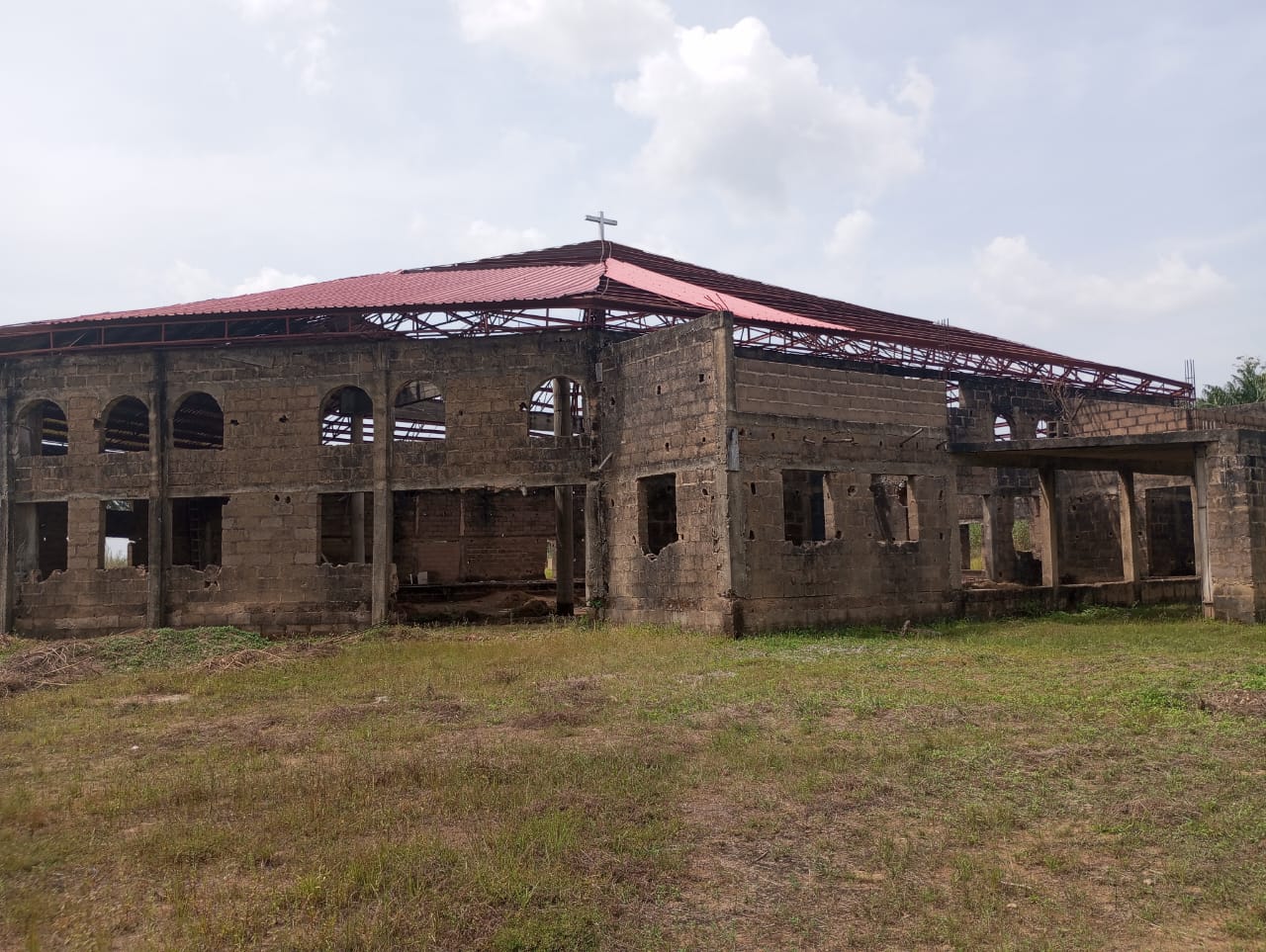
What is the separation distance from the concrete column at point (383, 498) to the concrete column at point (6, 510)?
7083mm

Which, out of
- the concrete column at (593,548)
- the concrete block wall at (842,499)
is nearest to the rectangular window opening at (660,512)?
the concrete column at (593,548)

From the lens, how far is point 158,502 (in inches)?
715

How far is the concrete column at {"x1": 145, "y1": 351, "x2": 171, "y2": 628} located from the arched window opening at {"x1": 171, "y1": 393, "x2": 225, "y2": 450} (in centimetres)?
223

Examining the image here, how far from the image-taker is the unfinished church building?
50.7ft

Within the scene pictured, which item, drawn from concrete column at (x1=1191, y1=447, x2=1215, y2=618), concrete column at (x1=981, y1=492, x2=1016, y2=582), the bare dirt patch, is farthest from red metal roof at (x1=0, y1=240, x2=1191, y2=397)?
the bare dirt patch

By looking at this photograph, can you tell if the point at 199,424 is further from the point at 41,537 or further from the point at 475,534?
the point at 475,534

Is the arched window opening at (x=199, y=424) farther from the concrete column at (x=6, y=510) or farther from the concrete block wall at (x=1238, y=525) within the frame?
the concrete block wall at (x=1238, y=525)

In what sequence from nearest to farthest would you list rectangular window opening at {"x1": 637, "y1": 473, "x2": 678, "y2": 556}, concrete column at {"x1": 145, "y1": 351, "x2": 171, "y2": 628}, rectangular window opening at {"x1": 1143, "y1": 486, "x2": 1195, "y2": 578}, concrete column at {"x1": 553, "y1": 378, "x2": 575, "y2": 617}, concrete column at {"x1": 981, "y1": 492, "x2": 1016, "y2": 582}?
rectangular window opening at {"x1": 637, "y1": 473, "x2": 678, "y2": 556} < concrete column at {"x1": 145, "y1": 351, "x2": 171, "y2": 628} < concrete column at {"x1": 553, "y1": 378, "x2": 575, "y2": 617} < concrete column at {"x1": 981, "y1": 492, "x2": 1016, "y2": 582} < rectangular window opening at {"x1": 1143, "y1": 486, "x2": 1195, "y2": 578}

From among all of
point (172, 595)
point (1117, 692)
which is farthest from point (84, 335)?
point (1117, 692)

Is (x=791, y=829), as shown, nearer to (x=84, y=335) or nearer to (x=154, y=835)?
(x=154, y=835)

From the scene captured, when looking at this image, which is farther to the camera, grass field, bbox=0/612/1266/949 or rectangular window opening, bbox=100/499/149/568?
rectangular window opening, bbox=100/499/149/568

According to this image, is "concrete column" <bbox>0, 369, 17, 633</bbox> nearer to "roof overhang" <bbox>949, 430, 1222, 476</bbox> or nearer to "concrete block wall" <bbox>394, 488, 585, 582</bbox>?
"concrete block wall" <bbox>394, 488, 585, 582</bbox>

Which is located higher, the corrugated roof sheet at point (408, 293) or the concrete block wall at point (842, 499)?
the corrugated roof sheet at point (408, 293)

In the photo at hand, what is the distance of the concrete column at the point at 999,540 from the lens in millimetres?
22578
